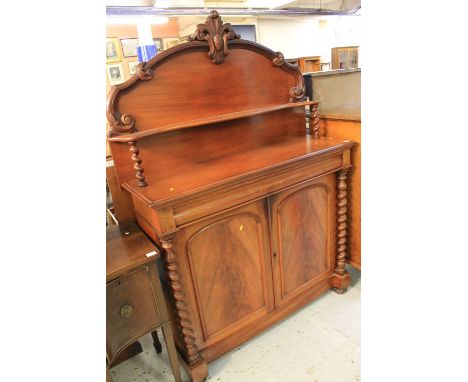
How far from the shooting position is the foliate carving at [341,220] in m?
1.65

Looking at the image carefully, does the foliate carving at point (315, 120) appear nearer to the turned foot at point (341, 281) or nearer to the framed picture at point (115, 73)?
the turned foot at point (341, 281)

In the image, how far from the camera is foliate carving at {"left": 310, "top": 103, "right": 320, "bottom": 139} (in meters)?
1.65

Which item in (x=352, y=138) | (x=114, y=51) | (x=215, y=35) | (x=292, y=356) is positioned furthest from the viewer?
(x=114, y=51)

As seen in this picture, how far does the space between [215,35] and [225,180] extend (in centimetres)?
68

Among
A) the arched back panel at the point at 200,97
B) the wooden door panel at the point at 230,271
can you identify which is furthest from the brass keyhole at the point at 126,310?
the arched back panel at the point at 200,97

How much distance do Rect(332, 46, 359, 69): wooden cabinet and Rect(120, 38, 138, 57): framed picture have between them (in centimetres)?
384

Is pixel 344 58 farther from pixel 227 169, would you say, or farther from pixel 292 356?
pixel 292 356

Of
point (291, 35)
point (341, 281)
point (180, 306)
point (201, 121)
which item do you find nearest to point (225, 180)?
point (201, 121)

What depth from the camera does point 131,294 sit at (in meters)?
1.14

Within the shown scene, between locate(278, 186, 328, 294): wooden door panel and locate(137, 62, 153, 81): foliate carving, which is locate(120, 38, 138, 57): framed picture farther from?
Result: locate(278, 186, 328, 294): wooden door panel
